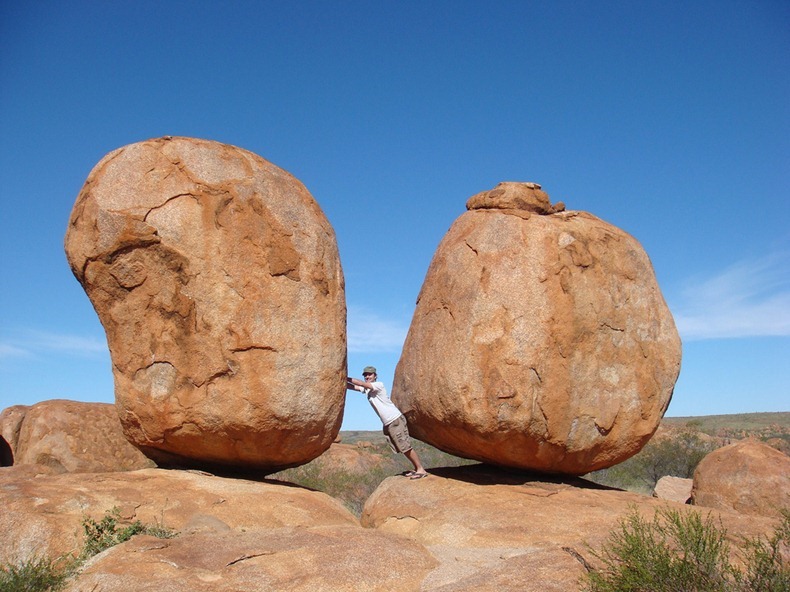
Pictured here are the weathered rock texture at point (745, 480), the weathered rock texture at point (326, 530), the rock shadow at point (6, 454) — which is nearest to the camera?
the weathered rock texture at point (326, 530)

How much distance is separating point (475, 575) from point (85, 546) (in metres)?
2.89

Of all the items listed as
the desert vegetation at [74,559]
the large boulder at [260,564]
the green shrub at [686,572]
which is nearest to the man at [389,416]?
Result: the large boulder at [260,564]

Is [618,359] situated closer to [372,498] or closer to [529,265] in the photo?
[529,265]

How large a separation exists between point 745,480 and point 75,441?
27.6 ft

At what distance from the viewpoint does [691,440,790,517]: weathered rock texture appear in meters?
9.09

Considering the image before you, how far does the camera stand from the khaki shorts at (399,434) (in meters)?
8.11

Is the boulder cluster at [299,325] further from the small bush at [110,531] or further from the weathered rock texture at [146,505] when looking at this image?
the small bush at [110,531]

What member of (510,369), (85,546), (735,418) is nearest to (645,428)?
(510,369)

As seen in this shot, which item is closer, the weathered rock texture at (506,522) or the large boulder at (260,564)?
the large boulder at (260,564)

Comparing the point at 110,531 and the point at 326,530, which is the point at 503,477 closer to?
the point at 326,530

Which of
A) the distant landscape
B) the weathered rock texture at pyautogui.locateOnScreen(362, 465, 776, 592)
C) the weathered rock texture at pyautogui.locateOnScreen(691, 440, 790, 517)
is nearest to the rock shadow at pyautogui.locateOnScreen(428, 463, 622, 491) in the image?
the weathered rock texture at pyautogui.locateOnScreen(362, 465, 776, 592)

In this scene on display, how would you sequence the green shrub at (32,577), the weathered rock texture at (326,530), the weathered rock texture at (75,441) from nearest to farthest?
the green shrub at (32,577) < the weathered rock texture at (326,530) < the weathered rock texture at (75,441)

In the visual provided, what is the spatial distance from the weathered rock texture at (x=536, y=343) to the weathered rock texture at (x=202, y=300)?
1.28m

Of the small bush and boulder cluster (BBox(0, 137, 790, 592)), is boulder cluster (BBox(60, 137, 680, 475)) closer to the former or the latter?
boulder cluster (BBox(0, 137, 790, 592))
